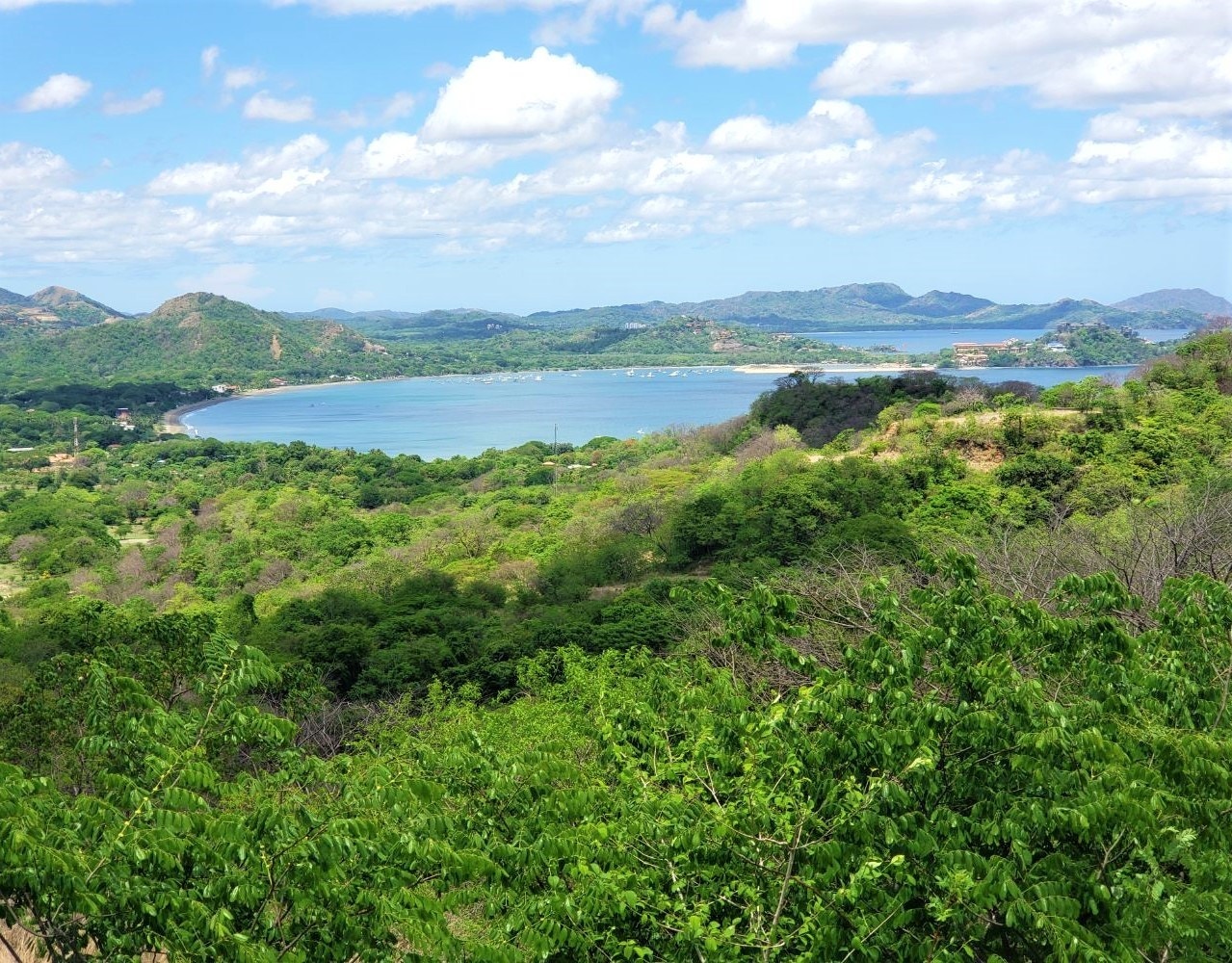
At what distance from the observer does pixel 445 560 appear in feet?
116

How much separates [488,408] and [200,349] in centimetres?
5167

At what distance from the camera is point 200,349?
5787 inches

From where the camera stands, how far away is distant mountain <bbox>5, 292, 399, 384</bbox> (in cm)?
13838

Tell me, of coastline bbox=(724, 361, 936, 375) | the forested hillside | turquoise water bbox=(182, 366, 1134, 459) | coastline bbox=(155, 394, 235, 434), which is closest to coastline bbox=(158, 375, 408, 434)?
coastline bbox=(155, 394, 235, 434)

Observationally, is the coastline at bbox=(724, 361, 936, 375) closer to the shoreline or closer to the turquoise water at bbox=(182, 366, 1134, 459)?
the shoreline

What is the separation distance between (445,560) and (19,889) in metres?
31.1

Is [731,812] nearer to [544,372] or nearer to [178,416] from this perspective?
[178,416]

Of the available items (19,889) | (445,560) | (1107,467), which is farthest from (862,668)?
(445,560)

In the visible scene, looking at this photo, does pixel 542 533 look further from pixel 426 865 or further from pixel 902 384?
pixel 426 865

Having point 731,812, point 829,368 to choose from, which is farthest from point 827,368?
point 731,812

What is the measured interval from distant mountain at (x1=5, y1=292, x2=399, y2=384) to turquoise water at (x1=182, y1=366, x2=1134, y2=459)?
8237 mm

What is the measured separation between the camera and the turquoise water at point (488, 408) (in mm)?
92250

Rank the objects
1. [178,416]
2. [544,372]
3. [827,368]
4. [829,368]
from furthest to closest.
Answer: [544,372], [827,368], [829,368], [178,416]

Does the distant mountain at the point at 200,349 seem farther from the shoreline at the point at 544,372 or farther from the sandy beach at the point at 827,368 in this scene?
the sandy beach at the point at 827,368
